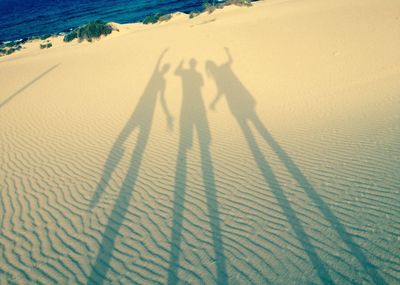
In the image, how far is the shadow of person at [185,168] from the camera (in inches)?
153

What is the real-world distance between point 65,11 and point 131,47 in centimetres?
3879

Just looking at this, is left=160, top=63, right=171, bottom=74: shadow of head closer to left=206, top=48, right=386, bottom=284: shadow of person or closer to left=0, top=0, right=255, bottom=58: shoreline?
left=206, top=48, right=386, bottom=284: shadow of person

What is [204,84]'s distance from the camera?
12297 millimetres

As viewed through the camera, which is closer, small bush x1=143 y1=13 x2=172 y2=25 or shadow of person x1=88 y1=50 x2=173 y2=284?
shadow of person x1=88 y1=50 x2=173 y2=284

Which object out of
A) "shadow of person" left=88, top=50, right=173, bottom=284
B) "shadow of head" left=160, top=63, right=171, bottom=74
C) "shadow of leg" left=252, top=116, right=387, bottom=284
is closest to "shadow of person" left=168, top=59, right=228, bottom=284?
"shadow of person" left=88, top=50, right=173, bottom=284

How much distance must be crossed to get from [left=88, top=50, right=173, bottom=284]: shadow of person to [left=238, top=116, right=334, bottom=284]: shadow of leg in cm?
265

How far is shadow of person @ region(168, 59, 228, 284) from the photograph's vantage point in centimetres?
389

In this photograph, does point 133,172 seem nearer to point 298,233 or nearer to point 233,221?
point 233,221

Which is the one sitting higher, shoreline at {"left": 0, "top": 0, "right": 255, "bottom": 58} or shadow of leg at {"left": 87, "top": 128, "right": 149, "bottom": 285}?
shoreline at {"left": 0, "top": 0, "right": 255, "bottom": 58}

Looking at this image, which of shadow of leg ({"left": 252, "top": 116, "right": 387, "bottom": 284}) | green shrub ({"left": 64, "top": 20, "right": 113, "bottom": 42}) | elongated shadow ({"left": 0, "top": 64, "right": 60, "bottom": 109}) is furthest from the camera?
green shrub ({"left": 64, "top": 20, "right": 113, "bottom": 42})

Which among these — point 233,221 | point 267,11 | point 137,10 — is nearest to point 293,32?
point 267,11

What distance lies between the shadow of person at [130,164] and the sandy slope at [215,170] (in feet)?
0.10

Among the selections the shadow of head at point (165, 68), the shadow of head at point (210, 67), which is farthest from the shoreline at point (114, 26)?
the shadow of head at point (210, 67)

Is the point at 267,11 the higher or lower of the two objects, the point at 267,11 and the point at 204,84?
the higher
